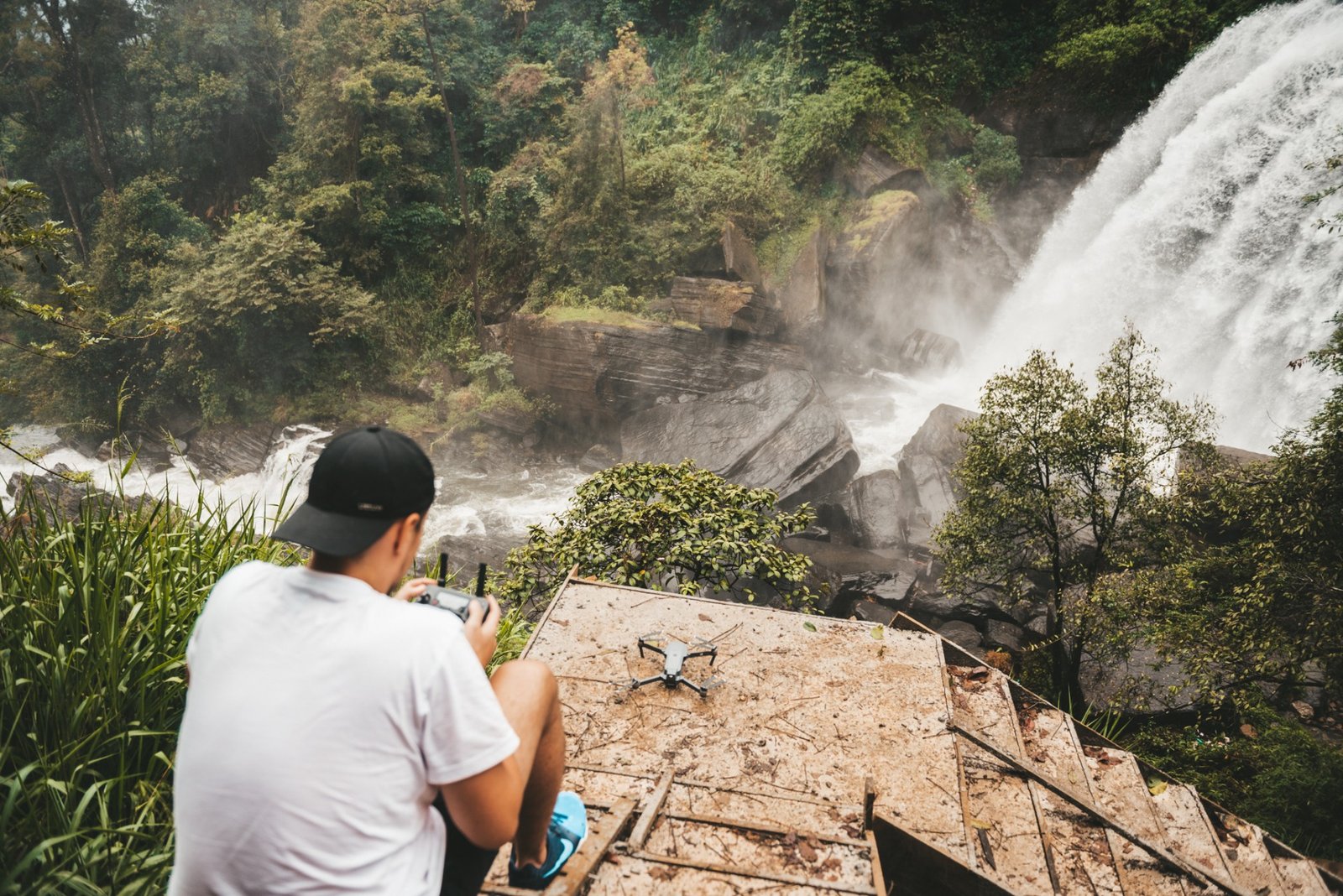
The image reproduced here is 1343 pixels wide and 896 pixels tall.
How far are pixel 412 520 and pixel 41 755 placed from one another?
1.46 metres

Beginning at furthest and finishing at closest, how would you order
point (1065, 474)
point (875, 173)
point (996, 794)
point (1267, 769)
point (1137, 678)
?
point (875, 173) → point (1137, 678) → point (1065, 474) → point (1267, 769) → point (996, 794)

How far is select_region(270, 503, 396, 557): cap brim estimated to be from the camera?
129cm

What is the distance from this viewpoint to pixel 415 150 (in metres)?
Answer: 17.5

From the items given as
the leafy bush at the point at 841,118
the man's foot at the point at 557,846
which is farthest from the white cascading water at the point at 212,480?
the man's foot at the point at 557,846

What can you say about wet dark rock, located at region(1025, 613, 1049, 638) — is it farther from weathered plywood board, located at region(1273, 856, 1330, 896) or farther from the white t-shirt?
the white t-shirt

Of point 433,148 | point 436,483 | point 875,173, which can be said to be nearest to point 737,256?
point 875,173

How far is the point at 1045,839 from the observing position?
330 centimetres

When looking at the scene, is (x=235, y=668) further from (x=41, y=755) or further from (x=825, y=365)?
(x=825, y=365)

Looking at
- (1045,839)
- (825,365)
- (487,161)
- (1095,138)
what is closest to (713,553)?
(1045,839)

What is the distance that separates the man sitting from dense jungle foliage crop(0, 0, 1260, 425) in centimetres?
1484

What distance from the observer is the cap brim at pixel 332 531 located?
129 centimetres

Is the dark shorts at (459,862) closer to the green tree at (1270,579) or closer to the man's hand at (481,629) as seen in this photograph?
the man's hand at (481,629)

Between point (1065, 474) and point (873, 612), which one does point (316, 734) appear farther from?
point (873, 612)

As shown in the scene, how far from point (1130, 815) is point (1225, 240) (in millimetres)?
12273
